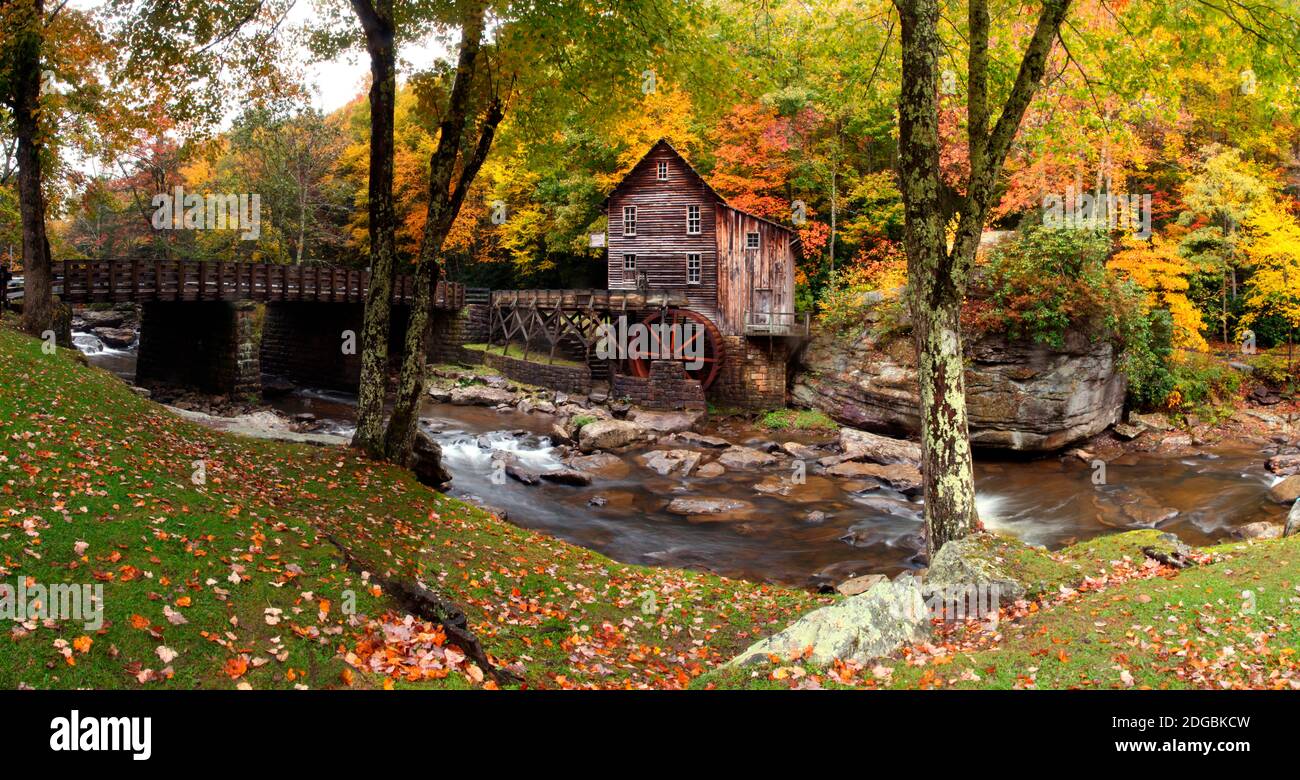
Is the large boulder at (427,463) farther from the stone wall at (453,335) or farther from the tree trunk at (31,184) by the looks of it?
the stone wall at (453,335)

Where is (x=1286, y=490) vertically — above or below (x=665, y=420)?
below

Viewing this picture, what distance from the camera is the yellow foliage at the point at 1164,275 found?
23172mm

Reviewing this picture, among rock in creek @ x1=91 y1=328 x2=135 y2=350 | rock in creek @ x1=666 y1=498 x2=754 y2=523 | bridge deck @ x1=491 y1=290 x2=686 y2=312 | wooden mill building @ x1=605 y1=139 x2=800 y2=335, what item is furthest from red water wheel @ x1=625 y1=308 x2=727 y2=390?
rock in creek @ x1=91 y1=328 x2=135 y2=350

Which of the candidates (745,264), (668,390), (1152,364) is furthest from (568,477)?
(1152,364)

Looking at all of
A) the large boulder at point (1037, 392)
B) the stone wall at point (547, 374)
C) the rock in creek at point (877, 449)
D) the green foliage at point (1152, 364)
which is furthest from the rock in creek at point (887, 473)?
the stone wall at point (547, 374)

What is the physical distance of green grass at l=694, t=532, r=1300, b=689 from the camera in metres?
5.30

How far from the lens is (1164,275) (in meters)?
23.2

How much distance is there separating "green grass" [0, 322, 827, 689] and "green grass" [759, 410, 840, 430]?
1558 centimetres

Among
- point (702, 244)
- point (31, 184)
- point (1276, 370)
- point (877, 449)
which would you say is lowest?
point (877, 449)

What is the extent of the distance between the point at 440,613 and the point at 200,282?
22.2 m

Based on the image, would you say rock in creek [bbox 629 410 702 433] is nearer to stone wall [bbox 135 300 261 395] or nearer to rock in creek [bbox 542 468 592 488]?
rock in creek [bbox 542 468 592 488]

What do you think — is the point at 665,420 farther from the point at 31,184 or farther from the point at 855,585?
the point at 31,184
